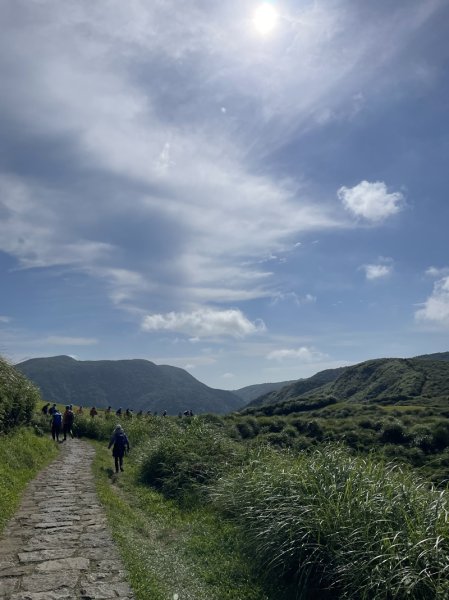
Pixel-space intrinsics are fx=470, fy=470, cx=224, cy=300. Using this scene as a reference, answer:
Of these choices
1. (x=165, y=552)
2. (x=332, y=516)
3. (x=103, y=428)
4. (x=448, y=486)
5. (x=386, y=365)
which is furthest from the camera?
(x=386, y=365)

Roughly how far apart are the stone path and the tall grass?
246cm

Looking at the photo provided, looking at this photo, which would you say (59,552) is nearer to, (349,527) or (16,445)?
(349,527)

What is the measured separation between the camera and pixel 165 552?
8.24 metres

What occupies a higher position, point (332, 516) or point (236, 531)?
point (332, 516)

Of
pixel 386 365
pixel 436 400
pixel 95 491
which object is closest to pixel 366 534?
pixel 95 491

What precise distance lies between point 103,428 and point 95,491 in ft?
62.8

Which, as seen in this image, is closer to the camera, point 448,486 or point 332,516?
point 332,516

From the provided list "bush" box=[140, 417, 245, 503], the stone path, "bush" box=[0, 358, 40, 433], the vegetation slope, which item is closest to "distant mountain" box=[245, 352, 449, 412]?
"bush" box=[0, 358, 40, 433]

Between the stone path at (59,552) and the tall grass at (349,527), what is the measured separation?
2464 millimetres

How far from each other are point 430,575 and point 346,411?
7506cm

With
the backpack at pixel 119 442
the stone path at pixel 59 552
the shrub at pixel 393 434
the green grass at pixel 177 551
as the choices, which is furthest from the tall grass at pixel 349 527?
the shrub at pixel 393 434

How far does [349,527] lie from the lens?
6805 millimetres

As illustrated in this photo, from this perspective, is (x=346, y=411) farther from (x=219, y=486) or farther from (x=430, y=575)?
(x=430, y=575)

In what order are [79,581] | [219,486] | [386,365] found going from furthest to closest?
[386,365], [219,486], [79,581]
